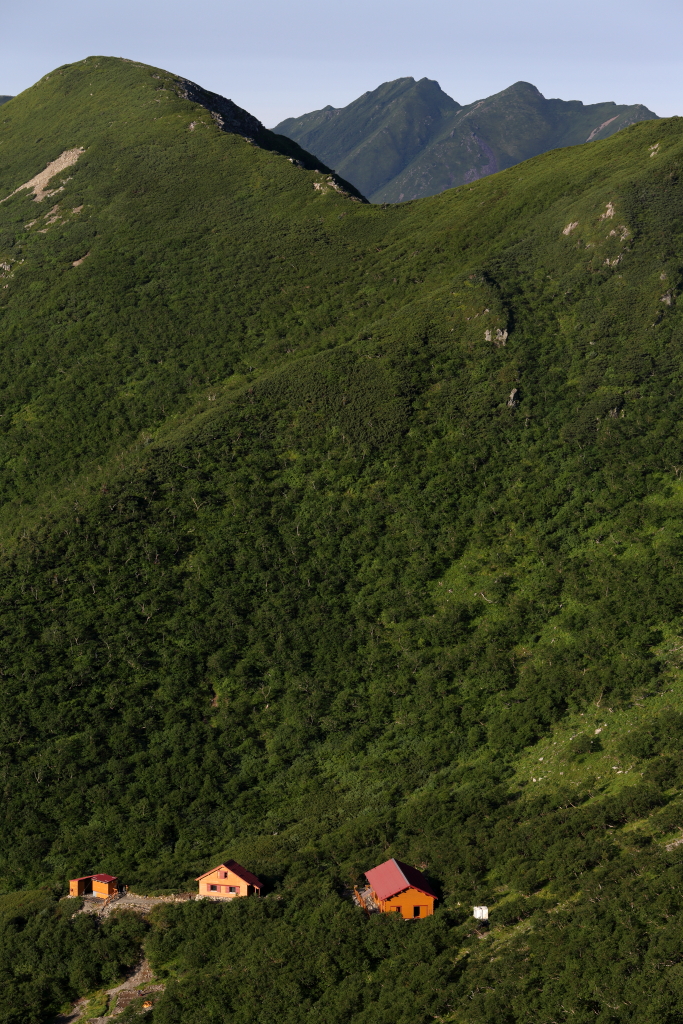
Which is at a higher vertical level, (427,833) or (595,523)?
(595,523)

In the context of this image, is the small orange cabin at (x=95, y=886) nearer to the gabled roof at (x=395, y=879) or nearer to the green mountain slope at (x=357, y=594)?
the green mountain slope at (x=357, y=594)

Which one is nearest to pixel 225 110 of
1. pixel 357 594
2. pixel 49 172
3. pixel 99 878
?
pixel 49 172

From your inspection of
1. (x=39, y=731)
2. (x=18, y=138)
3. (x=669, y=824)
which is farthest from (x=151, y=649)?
(x=18, y=138)

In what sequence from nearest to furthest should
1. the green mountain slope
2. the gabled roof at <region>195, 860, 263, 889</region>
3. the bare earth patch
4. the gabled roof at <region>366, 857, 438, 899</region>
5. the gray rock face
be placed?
the green mountain slope < the gabled roof at <region>366, 857, 438, 899</region> < the gabled roof at <region>195, 860, 263, 889</region> < the bare earth patch < the gray rock face

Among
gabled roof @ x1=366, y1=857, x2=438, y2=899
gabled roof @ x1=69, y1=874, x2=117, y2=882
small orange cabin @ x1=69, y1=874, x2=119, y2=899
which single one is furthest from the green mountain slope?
gabled roof @ x1=69, y1=874, x2=117, y2=882

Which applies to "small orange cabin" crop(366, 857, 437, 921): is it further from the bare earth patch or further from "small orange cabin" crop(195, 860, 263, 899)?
the bare earth patch

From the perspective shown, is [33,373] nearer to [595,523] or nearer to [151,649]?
[151,649]

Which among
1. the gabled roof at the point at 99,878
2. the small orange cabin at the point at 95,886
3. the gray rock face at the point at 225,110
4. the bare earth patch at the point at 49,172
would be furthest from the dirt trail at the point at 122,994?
the gray rock face at the point at 225,110
